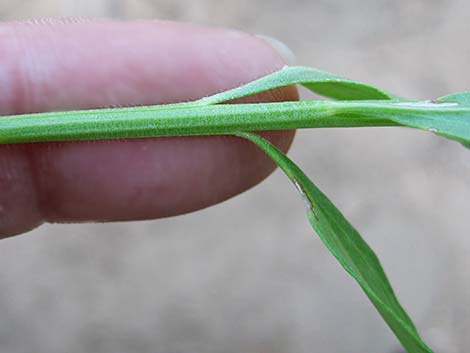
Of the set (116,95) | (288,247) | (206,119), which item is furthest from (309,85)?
(288,247)

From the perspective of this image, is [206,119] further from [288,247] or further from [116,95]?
[288,247]

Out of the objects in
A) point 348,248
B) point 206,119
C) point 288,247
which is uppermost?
point 288,247

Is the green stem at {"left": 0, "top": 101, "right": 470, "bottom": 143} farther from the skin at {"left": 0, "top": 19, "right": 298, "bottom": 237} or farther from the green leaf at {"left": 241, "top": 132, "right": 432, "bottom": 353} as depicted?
the skin at {"left": 0, "top": 19, "right": 298, "bottom": 237}

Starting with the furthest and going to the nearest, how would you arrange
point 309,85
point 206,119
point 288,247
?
point 288,247, point 309,85, point 206,119

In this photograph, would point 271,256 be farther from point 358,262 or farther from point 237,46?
point 358,262

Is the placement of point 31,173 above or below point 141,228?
below

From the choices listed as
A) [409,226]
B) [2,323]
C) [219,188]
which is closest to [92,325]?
[2,323]
